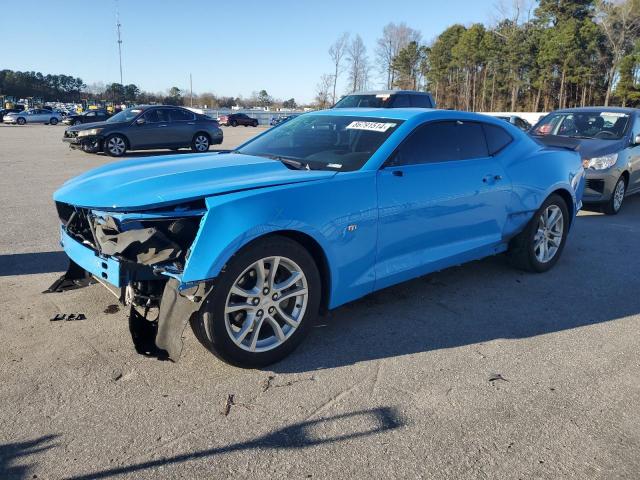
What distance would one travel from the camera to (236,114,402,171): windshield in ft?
12.8

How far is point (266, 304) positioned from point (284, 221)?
0.53 meters

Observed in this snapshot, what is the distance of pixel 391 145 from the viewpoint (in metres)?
3.91

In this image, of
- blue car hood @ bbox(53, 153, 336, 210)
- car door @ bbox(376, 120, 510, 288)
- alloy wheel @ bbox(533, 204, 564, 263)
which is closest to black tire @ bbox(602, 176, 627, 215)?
alloy wheel @ bbox(533, 204, 564, 263)

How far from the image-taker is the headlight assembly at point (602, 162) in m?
8.27

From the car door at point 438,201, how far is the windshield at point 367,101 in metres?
8.64

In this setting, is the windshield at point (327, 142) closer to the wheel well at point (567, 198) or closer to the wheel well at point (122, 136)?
the wheel well at point (567, 198)

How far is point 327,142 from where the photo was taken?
4.25 metres

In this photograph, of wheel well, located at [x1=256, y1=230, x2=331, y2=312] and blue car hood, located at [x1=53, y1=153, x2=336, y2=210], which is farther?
wheel well, located at [x1=256, y1=230, x2=331, y2=312]

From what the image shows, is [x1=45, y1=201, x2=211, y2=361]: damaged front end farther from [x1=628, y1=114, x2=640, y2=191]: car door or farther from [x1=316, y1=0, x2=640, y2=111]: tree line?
[x1=316, y1=0, x2=640, y2=111]: tree line

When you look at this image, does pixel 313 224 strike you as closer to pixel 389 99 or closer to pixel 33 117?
pixel 389 99

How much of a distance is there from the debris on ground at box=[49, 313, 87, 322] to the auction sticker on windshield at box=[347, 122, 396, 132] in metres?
2.53

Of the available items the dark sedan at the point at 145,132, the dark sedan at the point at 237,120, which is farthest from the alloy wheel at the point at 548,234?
the dark sedan at the point at 237,120

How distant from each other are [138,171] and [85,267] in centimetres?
80

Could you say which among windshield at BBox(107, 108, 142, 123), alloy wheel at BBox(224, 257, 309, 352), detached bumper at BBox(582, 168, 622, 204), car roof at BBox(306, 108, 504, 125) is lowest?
alloy wheel at BBox(224, 257, 309, 352)
